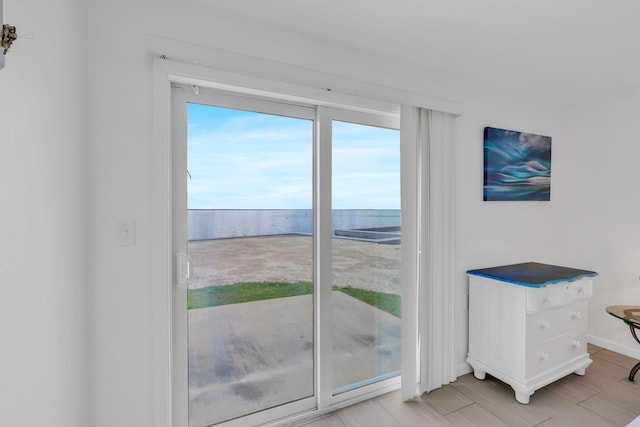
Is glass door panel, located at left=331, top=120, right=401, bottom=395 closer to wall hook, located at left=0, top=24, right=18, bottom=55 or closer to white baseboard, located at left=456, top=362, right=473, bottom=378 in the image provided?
white baseboard, located at left=456, top=362, right=473, bottom=378

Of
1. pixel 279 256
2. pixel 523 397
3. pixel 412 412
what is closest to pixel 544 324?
pixel 523 397

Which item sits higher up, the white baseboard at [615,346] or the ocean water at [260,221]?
the ocean water at [260,221]

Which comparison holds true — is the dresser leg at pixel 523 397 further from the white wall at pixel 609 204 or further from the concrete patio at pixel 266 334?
the white wall at pixel 609 204

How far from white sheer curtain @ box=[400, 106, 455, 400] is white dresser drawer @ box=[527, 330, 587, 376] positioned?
0.54 metres

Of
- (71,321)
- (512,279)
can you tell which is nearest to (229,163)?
(71,321)

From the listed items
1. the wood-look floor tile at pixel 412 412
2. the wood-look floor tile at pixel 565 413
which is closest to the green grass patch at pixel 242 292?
the wood-look floor tile at pixel 412 412

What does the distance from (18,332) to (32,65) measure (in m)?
0.85

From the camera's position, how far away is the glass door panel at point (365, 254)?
212 cm

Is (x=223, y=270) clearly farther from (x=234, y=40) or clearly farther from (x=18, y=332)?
(x=234, y=40)

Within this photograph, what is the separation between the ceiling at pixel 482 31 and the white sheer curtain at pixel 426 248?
1.42 ft

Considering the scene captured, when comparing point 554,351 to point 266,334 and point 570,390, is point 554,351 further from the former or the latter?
point 266,334

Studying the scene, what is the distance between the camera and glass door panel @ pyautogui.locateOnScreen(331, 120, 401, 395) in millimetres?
2117

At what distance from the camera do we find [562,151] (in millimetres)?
3164

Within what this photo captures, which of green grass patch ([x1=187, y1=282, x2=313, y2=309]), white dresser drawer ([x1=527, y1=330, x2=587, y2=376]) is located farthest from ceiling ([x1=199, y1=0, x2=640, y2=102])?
white dresser drawer ([x1=527, y1=330, x2=587, y2=376])
